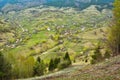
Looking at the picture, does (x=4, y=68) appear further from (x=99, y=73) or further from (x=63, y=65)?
(x=99, y=73)

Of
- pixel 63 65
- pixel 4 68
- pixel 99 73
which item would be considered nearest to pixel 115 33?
pixel 63 65

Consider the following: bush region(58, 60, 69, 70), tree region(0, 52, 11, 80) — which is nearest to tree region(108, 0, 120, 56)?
bush region(58, 60, 69, 70)

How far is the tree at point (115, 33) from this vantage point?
82.1 metres

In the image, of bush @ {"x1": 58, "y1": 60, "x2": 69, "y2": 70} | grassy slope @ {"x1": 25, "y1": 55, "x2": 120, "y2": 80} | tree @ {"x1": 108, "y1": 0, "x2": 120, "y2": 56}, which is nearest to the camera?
grassy slope @ {"x1": 25, "y1": 55, "x2": 120, "y2": 80}

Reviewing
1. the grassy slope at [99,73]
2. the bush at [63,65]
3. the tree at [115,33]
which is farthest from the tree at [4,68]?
the grassy slope at [99,73]

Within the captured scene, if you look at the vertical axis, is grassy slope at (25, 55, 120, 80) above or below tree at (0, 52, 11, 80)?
above

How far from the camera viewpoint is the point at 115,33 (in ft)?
292

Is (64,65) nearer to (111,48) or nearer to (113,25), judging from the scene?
(111,48)

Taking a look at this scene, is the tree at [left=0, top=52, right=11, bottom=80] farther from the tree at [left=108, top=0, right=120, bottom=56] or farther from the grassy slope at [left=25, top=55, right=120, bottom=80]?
the grassy slope at [left=25, top=55, right=120, bottom=80]

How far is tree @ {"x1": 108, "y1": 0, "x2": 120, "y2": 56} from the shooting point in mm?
82125

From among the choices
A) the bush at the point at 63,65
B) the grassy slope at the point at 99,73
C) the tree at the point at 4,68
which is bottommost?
the bush at the point at 63,65

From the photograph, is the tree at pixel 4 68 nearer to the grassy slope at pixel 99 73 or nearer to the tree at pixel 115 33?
the tree at pixel 115 33

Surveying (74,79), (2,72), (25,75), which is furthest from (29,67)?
(74,79)

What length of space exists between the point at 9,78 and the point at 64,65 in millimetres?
20055
